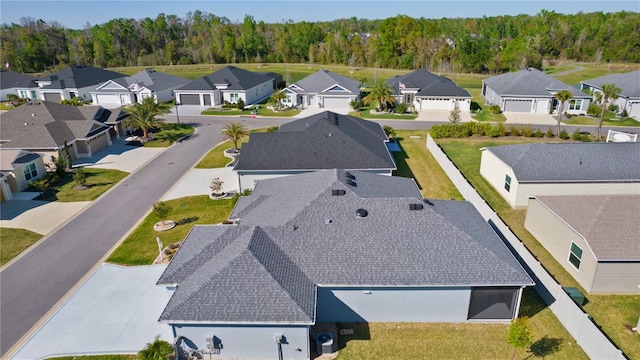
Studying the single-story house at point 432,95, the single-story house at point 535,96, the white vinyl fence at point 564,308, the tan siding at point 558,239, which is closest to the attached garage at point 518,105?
the single-story house at point 535,96

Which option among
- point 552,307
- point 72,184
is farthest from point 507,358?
point 72,184

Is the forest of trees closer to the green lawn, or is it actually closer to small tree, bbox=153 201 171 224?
the green lawn

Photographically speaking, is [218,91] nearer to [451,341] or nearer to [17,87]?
[17,87]

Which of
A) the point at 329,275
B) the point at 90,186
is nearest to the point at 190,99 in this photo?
the point at 90,186

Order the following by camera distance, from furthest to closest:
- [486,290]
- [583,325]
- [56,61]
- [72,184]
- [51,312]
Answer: [56,61], [72,184], [51,312], [486,290], [583,325]

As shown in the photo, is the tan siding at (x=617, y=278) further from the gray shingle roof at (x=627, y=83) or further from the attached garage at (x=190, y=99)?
the attached garage at (x=190, y=99)

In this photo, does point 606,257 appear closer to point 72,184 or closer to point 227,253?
point 227,253
